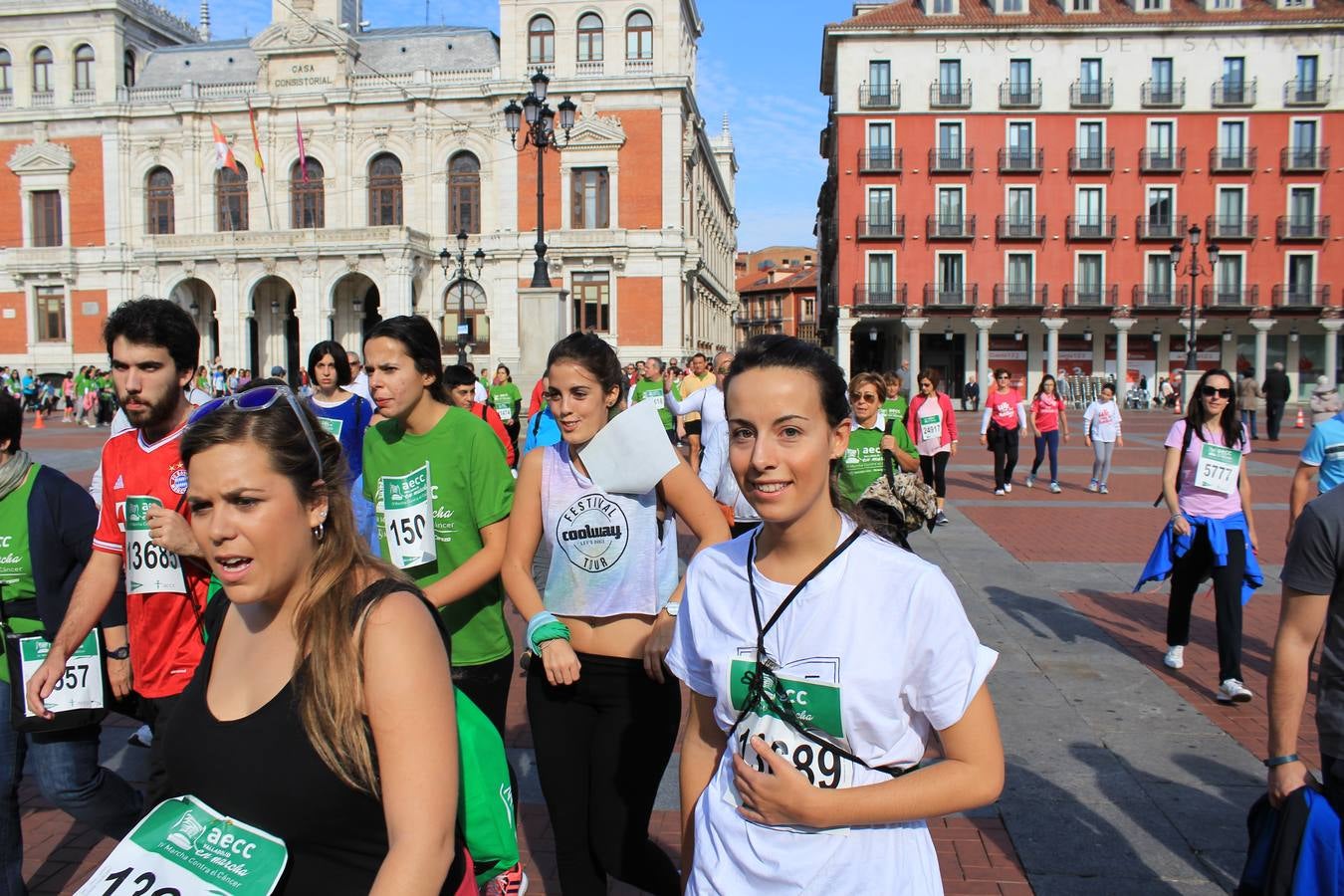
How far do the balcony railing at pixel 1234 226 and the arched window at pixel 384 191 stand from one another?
37.3 metres

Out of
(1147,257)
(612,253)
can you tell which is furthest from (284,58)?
(1147,257)

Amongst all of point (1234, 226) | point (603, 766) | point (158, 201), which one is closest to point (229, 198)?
point (158, 201)

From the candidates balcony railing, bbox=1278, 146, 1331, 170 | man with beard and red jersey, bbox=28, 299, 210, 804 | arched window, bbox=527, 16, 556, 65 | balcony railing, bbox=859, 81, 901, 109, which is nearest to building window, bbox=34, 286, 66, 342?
arched window, bbox=527, 16, 556, 65

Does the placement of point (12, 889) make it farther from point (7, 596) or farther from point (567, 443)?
point (567, 443)

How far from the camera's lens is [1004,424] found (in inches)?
548

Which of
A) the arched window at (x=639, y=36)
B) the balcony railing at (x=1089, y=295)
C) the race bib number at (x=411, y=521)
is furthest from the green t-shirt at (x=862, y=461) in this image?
the balcony railing at (x=1089, y=295)

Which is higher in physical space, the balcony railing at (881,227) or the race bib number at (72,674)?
the balcony railing at (881,227)

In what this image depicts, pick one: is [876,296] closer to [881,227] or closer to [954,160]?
[881,227]

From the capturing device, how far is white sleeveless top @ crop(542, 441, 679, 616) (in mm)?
3115

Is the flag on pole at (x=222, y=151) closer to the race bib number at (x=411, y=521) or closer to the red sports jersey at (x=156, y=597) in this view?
the red sports jersey at (x=156, y=597)

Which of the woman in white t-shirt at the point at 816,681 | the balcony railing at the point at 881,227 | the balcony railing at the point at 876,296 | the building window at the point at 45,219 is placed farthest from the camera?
the building window at the point at 45,219

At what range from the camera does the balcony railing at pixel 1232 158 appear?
42562 mm

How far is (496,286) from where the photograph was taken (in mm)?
44281

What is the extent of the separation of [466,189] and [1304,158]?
3812cm
